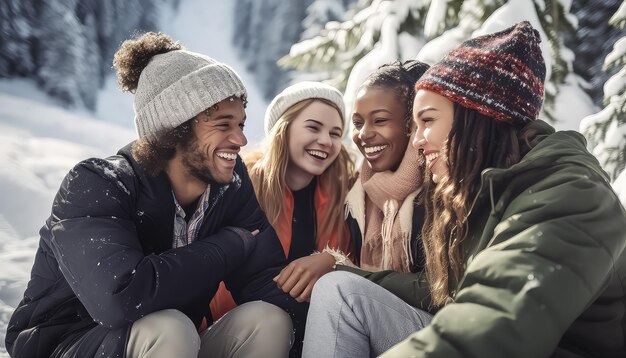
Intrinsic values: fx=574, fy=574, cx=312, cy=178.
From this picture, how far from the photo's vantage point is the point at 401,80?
275 centimetres

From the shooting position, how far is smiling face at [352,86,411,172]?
269 cm

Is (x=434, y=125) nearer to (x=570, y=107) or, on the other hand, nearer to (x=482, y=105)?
(x=482, y=105)

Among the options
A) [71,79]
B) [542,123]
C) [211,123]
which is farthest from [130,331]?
[71,79]

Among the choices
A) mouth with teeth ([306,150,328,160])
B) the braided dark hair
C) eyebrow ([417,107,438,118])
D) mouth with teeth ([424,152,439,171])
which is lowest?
mouth with teeth ([306,150,328,160])

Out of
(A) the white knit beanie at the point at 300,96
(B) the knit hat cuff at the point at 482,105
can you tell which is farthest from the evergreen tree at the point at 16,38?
(B) the knit hat cuff at the point at 482,105

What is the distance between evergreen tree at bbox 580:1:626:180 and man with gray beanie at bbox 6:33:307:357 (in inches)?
99.0

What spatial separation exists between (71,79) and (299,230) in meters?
9.03

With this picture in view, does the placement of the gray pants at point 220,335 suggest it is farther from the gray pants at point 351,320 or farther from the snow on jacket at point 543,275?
the snow on jacket at point 543,275

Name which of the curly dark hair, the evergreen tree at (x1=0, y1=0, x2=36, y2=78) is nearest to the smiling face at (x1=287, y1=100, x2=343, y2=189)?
the curly dark hair

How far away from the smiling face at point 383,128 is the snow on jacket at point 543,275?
1.38 metres

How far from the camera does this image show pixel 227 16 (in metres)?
15.4

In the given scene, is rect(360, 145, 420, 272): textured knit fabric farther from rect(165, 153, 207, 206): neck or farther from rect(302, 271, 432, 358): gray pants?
rect(165, 153, 207, 206): neck

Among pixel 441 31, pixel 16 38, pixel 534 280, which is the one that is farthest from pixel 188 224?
pixel 16 38

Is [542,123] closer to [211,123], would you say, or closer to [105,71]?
[211,123]
